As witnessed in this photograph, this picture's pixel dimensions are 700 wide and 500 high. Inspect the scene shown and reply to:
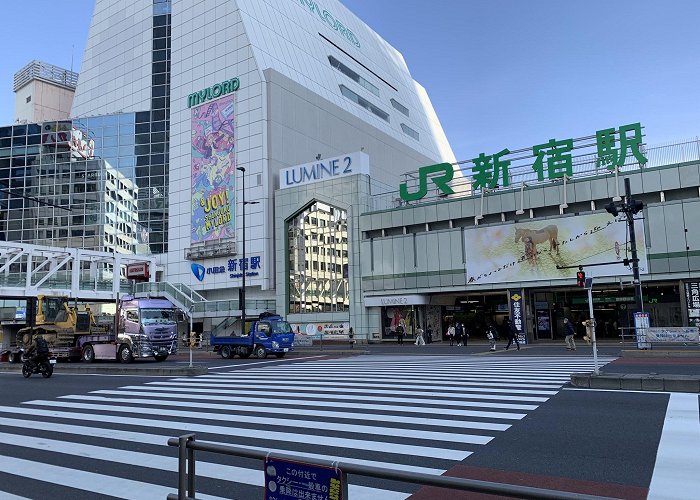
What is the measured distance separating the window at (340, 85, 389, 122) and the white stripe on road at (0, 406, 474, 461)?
5712 cm

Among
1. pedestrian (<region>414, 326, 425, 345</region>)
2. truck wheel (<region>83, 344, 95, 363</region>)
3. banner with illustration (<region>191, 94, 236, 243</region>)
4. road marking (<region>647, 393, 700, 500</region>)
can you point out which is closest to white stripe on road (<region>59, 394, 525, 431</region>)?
road marking (<region>647, 393, 700, 500</region>)

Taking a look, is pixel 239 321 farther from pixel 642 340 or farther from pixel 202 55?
pixel 202 55

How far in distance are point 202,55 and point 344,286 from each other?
29747 millimetres

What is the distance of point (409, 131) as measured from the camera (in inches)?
3034

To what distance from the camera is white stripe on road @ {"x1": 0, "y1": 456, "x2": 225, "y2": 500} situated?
5.75 metres

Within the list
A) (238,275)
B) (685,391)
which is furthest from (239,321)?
(685,391)

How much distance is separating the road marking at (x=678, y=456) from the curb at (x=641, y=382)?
6.46 ft

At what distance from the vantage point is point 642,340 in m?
24.7

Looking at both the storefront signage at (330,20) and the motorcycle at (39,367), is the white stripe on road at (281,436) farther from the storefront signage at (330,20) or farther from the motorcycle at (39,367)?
the storefront signage at (330,20)

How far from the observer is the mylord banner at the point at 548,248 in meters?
35.9

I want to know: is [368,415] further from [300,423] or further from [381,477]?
[381,477]

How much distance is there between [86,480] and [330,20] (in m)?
71.9

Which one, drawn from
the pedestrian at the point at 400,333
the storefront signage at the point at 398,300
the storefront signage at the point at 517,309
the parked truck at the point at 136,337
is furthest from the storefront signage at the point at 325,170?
the parked truck at the point at 136,337

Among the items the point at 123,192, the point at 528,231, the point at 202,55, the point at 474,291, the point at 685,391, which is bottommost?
the point at 685,391
